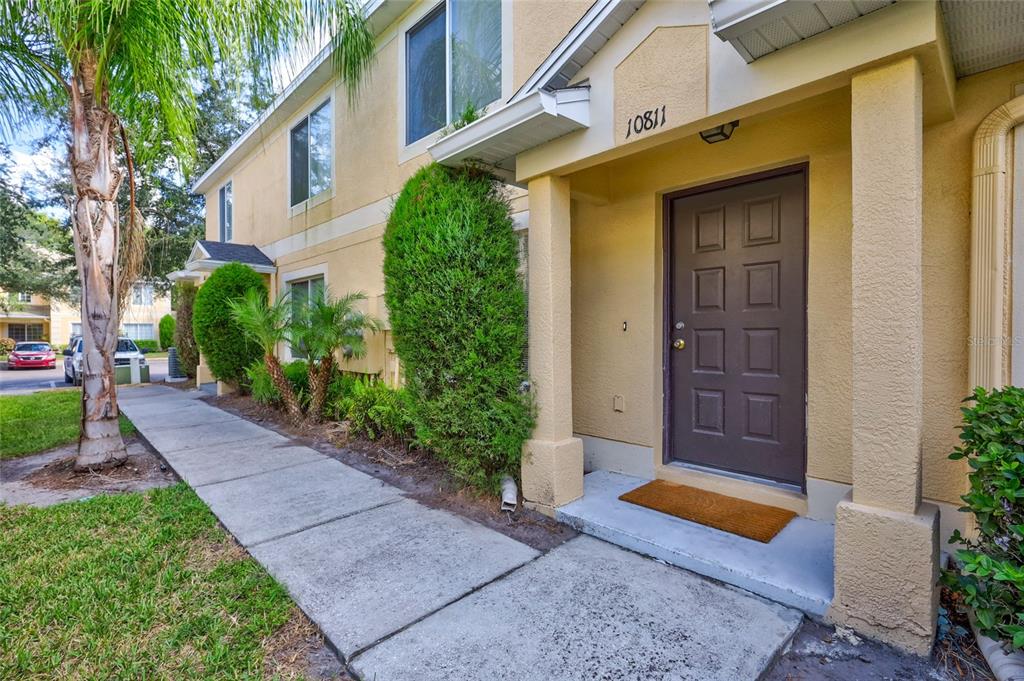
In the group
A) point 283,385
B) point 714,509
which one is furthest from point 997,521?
point 283,385

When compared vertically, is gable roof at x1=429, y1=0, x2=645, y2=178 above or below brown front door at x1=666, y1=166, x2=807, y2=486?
above

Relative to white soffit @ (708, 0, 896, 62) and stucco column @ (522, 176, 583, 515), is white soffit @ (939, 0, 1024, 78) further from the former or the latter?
stucco column @ (522, 176, 583, 515)

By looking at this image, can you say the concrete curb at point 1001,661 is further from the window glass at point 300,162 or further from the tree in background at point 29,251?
the tree in background at point 29,251

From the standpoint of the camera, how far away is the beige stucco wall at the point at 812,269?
109 inches

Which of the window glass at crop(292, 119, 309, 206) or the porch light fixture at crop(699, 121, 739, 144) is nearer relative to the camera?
the porch light fixture at crop(699, 121, 739, 144)

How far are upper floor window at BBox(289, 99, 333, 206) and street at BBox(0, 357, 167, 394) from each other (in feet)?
28.1

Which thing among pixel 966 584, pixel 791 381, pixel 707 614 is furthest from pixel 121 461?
pixel 966 584

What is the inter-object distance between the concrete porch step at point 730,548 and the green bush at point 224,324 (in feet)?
26.6

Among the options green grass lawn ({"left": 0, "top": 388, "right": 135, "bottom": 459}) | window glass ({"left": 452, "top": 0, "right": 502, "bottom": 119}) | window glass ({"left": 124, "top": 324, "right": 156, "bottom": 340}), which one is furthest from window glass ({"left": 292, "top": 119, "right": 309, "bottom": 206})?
window glass ({"left": 124, "top": 324, "right": 156, "bottom": 340})

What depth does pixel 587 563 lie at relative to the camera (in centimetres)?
294

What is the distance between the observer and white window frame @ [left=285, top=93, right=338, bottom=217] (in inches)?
321

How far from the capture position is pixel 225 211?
13.0 meters

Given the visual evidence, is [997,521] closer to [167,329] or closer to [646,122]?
[646,122]

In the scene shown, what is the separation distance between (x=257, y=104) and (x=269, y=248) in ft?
18.1
